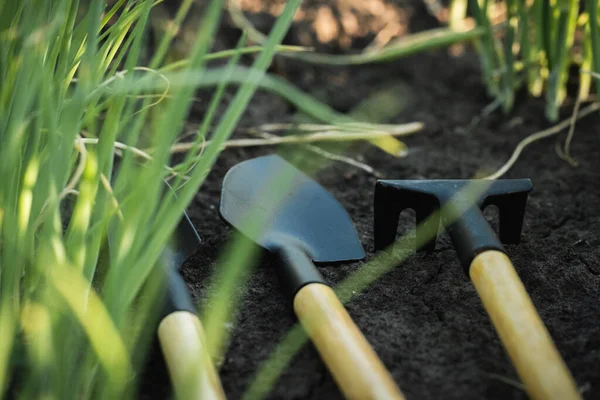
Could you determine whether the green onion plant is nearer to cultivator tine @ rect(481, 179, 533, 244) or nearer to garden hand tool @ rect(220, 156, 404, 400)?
cultivator tine @ rect(481, 179, 533, 244)

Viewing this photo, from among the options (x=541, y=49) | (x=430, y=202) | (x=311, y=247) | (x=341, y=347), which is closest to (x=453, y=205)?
(x=430, y=202)

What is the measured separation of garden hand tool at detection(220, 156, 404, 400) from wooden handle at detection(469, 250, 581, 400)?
0.16 m

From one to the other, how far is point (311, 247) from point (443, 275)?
0.74ft

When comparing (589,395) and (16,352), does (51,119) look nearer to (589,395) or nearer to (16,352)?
(16,352)

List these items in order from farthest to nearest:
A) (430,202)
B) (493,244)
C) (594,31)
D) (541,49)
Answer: (541,49)
(594,31)
(430,202)
(493,244)

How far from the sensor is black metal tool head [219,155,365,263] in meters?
1.20

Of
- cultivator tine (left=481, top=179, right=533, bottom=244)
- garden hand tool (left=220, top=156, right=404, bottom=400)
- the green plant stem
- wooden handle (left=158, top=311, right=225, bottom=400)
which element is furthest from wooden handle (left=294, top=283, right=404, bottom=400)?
the green plant stem

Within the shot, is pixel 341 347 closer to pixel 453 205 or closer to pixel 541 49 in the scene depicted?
pixel 453 205

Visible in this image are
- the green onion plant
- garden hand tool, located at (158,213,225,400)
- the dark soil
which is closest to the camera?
garden hand tool, located at (158,213,225,400)

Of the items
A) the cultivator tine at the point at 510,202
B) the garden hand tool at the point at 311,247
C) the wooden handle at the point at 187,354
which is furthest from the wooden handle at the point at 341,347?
the cultivator tine at the point at 510,202

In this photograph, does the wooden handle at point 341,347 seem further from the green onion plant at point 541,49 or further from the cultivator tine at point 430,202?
the green onion plant at point 541,49

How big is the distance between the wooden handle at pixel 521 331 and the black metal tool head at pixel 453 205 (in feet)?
0.18

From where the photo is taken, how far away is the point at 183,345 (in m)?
0.92

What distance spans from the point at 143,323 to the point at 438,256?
0.53 meters
